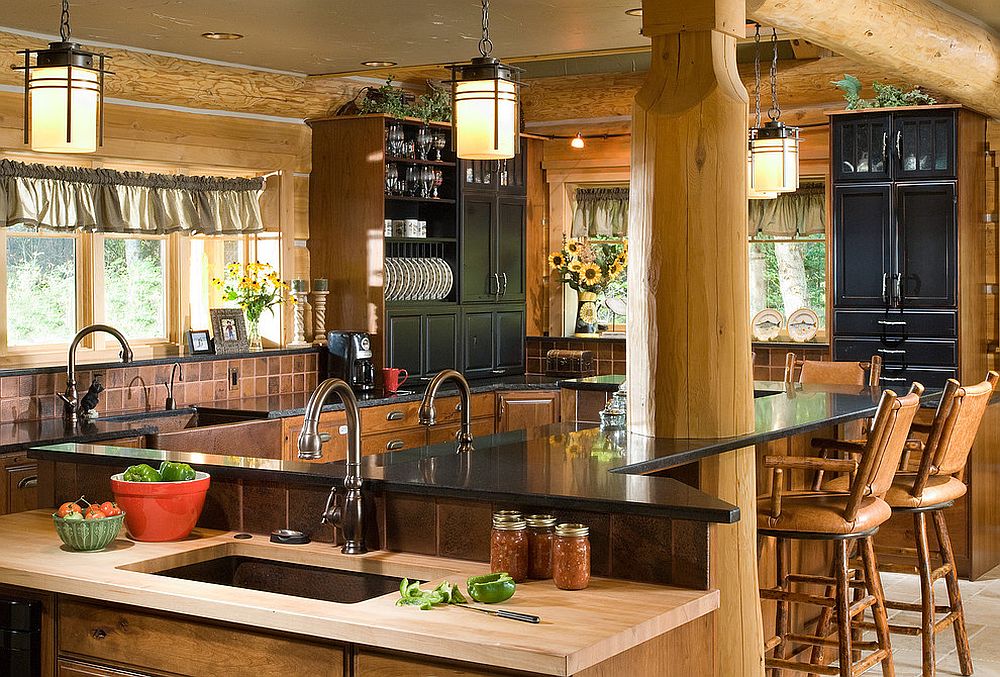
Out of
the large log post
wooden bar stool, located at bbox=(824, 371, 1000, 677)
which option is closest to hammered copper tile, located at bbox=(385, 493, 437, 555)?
the large log post

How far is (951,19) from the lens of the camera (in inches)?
247

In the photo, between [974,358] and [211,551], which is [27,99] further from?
[974,358]

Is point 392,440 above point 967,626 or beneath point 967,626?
above

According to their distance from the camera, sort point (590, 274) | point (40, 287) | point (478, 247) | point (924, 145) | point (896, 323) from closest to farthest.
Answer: point (40, 287)
point (924, 145)
point (896, 323)
point (478, 247)
point (590, 274)

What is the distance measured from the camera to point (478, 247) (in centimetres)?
844

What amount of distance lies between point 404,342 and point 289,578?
4552mm

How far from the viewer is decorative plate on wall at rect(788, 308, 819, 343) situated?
853 centimetres

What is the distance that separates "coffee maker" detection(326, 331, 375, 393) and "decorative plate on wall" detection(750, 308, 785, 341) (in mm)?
2811

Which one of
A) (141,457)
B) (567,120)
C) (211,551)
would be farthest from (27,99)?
(567,120)

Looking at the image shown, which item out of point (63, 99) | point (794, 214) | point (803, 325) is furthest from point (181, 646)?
point (794, 214)

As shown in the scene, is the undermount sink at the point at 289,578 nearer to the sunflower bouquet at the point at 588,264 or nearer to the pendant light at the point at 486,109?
the pendant light at the point at 486,109

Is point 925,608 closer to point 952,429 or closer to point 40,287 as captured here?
point 952,429

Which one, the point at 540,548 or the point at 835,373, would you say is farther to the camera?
the point at 835,373

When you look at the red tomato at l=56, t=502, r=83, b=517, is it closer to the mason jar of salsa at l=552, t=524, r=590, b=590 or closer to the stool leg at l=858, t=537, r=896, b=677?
the mason jar of salsa at l=552, t=524, r=590, b=590
